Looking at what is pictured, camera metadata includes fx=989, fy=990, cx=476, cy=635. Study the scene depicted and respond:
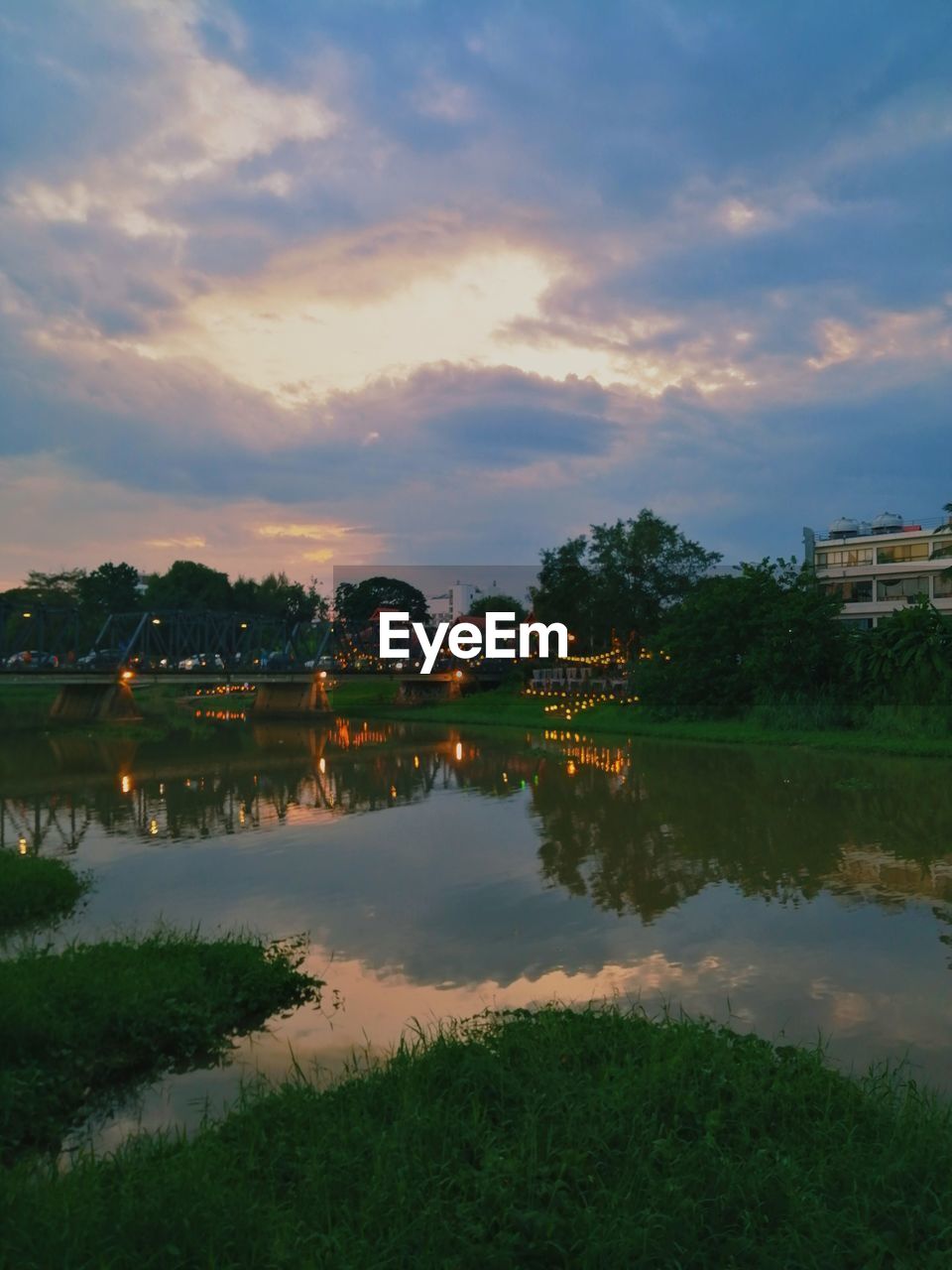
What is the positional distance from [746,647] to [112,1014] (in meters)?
40.8

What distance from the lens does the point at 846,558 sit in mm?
86750

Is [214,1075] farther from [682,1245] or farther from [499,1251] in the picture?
[682,1245]

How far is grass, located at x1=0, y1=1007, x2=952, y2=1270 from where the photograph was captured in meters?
5.21

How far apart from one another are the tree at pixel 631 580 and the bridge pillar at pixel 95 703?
2867cm

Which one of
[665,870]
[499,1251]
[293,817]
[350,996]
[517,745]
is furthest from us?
[517,745]

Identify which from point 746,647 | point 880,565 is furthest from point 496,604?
point 746,647

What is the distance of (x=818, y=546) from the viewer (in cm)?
8862

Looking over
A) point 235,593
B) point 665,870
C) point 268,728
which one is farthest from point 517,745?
point 235,593

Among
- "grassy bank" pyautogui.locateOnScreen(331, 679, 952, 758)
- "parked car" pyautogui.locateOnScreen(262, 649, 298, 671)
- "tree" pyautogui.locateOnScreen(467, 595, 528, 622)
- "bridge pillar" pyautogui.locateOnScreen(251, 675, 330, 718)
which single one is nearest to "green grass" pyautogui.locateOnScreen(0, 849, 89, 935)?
"grassy bank" pyautogui.locateOnScreen(331, 679, 952, 758)

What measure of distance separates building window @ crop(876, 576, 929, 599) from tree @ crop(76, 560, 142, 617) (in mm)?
79055

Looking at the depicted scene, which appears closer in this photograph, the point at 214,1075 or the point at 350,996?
the point at 214,1075

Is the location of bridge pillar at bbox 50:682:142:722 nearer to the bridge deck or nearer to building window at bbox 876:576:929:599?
the bridge deck

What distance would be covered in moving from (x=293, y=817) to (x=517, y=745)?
19808mm

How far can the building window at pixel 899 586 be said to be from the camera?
261ft
